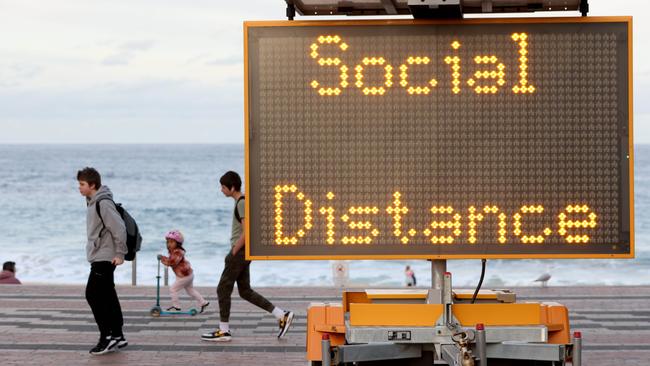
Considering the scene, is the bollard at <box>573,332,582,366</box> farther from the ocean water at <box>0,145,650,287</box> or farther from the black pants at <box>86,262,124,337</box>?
the ocean water at <box>0,145,650,287</box>

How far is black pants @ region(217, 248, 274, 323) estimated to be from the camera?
1284 centimetres

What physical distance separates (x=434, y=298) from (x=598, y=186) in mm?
1087

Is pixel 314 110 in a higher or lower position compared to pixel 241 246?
higher

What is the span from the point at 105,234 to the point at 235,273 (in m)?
1.54

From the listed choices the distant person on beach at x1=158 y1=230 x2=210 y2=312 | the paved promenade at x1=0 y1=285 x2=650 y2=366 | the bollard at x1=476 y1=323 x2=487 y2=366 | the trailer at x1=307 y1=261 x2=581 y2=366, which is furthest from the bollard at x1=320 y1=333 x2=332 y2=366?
the distant person on beach at x1=158 y1=230 x2=210 y2=312

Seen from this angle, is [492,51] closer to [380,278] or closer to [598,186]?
[598,186]

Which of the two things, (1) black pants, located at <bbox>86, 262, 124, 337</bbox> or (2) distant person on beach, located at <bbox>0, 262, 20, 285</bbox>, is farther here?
(2) distant person on beach, located at <bbox>0, 262, 20, 285</bbox>

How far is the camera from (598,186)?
667 centimetres

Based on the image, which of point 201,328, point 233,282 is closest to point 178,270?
point 201,328

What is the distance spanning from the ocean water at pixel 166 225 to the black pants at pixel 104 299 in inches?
1209

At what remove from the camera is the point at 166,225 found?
68188mm

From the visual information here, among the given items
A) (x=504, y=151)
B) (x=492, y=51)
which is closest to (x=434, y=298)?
(x=504, y=151)

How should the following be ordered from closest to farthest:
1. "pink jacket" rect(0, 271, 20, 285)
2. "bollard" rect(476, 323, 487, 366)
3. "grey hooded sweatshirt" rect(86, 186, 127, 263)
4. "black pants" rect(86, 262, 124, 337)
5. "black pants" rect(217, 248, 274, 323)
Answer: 1. "bollard" rect(476, 323, 487, 366)
2. "grey hooded sweatshirt" rect(86, 186, 127, 263)
3. "black pants" rect(86, 262, 124, 337)
4. "black pants" rect(217, 248, 274, 323)
5. "pink jacket" rect(0, 271, 20, 285)

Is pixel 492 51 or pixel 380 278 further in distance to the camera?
pixel 380 278
